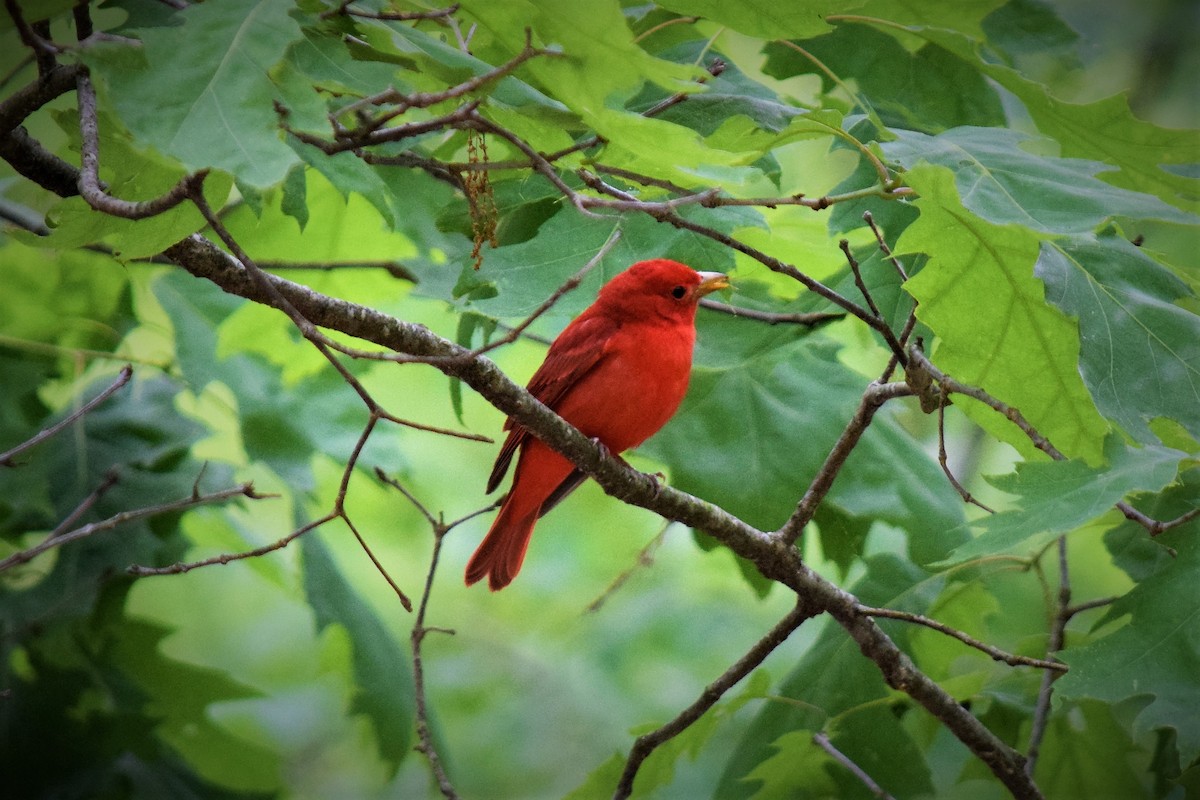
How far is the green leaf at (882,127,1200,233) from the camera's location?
1.39 m

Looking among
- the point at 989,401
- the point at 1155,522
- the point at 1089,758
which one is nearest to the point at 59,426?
the point at 989,401

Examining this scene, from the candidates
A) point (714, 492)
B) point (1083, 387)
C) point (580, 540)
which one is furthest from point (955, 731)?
point (580, 540)

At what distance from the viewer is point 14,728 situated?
2785 mm

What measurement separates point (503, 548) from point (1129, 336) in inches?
56.6

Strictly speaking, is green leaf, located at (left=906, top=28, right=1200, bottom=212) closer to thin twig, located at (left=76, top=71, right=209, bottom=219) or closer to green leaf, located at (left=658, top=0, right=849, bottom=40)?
green leaf, located at (left=658, top=0, right=849, bottom=40)

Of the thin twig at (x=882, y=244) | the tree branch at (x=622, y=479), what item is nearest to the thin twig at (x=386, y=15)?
the tree branch at (x=622, y=479)

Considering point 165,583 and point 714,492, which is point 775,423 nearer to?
point 714,492

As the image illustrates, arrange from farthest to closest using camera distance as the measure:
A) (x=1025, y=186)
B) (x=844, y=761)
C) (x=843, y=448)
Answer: (x=844, y=761)
(x=843, y=448)
(x=1025, y=186)

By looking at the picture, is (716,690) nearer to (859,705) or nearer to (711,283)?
(859,705)

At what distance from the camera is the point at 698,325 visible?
8.51 feet

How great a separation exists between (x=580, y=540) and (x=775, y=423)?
104 inches

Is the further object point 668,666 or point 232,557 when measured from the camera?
point 668,666

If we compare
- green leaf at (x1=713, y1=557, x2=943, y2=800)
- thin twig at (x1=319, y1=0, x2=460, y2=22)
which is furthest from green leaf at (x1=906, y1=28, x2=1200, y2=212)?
green leaf at (x1=713, y1=557, x2=943, y2=800)

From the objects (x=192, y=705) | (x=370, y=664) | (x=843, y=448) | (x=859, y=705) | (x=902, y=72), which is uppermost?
(x=902, y=72)
